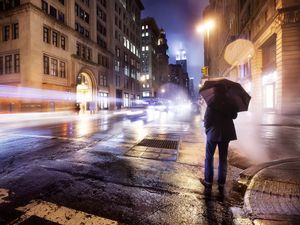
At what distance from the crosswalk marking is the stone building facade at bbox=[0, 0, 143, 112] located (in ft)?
90.7

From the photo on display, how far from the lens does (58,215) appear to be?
10.3 ft

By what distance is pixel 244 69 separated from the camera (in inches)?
1120

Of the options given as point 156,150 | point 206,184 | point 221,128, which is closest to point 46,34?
point 156,150

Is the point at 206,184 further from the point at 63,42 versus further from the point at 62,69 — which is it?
the point at 63,42

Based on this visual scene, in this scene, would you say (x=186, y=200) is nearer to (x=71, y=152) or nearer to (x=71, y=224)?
(x=71, y=224)

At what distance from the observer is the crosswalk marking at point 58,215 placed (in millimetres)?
2967

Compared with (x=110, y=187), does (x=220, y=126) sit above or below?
above

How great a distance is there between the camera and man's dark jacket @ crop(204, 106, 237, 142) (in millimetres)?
4130

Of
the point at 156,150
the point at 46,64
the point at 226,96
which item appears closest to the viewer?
the point at 226,96

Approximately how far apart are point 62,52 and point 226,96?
112 feet

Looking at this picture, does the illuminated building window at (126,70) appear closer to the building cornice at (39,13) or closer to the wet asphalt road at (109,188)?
the building cornice at (39,13)

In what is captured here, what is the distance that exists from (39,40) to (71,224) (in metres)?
31.2

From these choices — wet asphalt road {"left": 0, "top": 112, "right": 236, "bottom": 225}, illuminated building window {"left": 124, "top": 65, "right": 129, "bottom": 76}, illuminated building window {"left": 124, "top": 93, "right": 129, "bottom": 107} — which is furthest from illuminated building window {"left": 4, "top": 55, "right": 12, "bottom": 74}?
illuminated building window {"left": 124, "top": 65, "right": 129, "bottom": 76}

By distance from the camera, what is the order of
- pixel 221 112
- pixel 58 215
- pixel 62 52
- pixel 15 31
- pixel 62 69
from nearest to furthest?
pixel 58 215, pixel 221 112, pixel 15 31, pixel 62 52, pixel 62 69
